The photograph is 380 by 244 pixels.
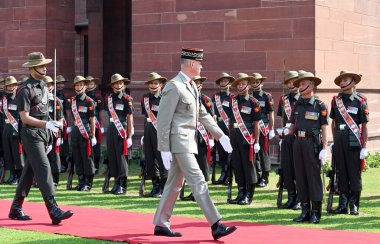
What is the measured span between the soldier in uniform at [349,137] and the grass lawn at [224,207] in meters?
0.33

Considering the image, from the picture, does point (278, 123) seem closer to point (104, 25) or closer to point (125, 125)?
point (125, 125)

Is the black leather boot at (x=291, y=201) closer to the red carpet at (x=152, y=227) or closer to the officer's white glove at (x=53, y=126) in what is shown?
the red carpet at (x=152, y=227)

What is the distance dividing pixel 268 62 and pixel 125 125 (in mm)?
4348

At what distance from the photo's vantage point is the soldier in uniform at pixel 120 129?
1410 centimetres

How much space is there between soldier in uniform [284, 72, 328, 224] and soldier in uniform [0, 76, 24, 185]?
21.2 ft

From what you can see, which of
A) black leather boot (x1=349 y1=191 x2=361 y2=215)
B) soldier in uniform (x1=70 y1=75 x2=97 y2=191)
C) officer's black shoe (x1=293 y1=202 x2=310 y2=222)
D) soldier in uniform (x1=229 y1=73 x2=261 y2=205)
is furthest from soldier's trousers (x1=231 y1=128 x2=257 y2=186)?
soldier in uniform (x1=70 y1=75 x2=97 y2=191)

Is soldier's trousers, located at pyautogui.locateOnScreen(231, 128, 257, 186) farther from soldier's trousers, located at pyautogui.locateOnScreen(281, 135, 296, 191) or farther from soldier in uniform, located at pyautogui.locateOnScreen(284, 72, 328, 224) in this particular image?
soldier in uniform, located at pyautogui.locateOnScreen(284, 72, 328, 224)

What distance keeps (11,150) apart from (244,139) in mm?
5237

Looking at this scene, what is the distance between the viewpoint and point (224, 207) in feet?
40.0

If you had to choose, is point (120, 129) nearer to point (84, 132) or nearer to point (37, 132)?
point (84, 132)

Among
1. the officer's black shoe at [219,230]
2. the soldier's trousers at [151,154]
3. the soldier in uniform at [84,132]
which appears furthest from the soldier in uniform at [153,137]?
→ the officer's black shoe at [219,230]

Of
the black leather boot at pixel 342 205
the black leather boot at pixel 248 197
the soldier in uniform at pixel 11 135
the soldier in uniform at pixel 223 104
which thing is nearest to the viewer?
the black leather boot at pixel 342 205

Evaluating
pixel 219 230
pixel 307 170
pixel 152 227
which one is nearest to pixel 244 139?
pixel 307 170

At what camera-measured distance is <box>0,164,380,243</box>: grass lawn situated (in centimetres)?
985
